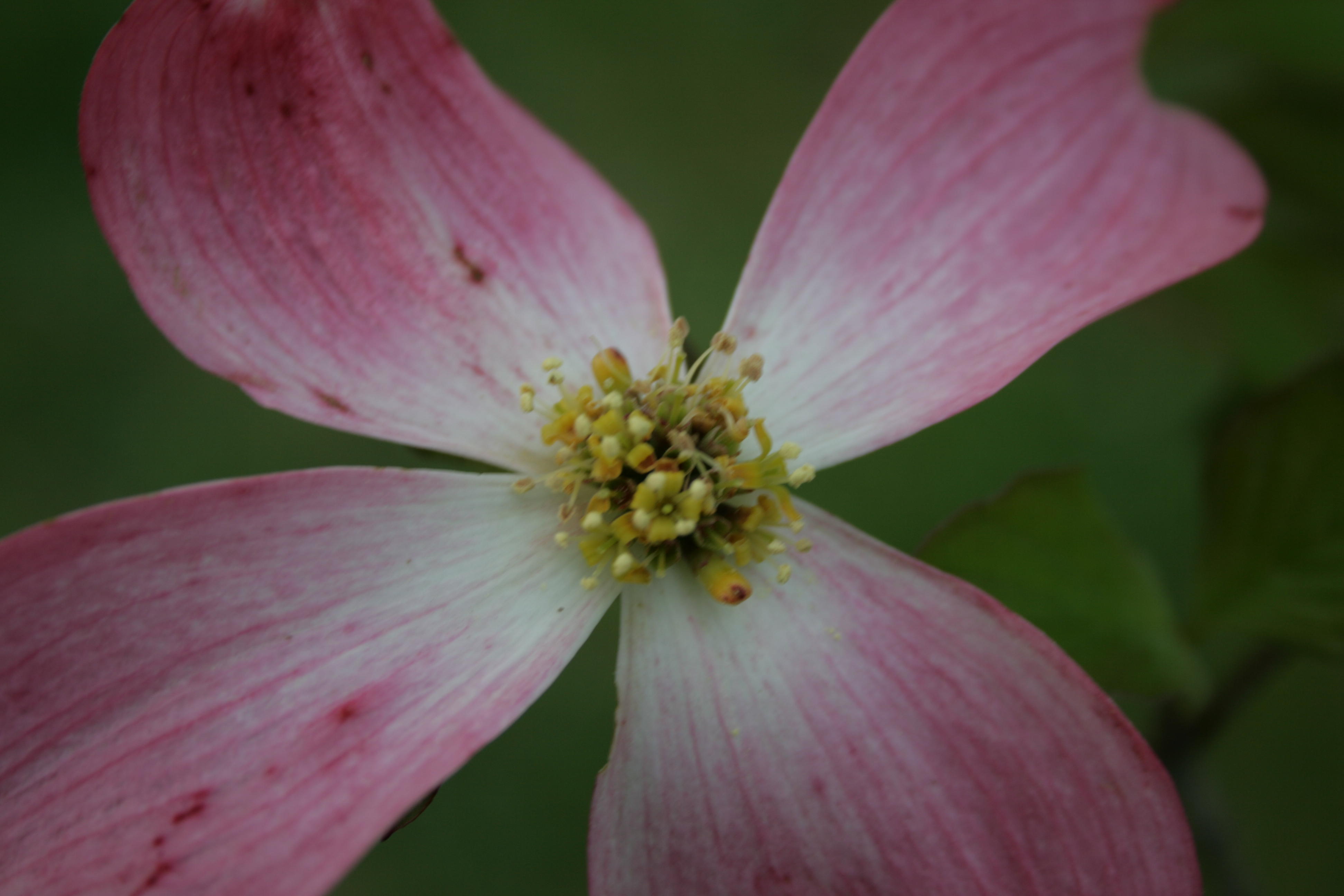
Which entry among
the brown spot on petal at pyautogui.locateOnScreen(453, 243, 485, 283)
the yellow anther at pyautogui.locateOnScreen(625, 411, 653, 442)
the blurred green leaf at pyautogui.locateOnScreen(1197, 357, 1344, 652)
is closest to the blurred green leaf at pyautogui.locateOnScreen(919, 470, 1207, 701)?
the blurred green leaf at pyautogui.locateOnScreen(1197, 357, 1344, 652)

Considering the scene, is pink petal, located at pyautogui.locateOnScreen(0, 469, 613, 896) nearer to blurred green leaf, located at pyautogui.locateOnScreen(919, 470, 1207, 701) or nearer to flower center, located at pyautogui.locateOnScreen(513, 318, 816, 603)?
flower center, located at pyautogui.locateOnScreen(513, 318, 816, 603)

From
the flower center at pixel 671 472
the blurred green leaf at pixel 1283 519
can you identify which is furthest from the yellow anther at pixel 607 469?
the blurred green leaf at pixel 1283 519

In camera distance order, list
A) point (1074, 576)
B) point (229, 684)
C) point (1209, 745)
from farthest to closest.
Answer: point (1209, 745)
point (1074, 576)
point (229, 684)

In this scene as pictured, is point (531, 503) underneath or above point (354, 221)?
underneath

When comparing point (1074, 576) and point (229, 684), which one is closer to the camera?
point (229, 684)

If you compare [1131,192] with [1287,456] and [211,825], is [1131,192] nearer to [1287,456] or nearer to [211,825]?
[1287,456]

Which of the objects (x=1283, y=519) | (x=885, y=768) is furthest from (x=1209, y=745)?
(x=885, y=768)

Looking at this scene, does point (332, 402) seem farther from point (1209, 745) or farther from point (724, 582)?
point (1209, 745)
